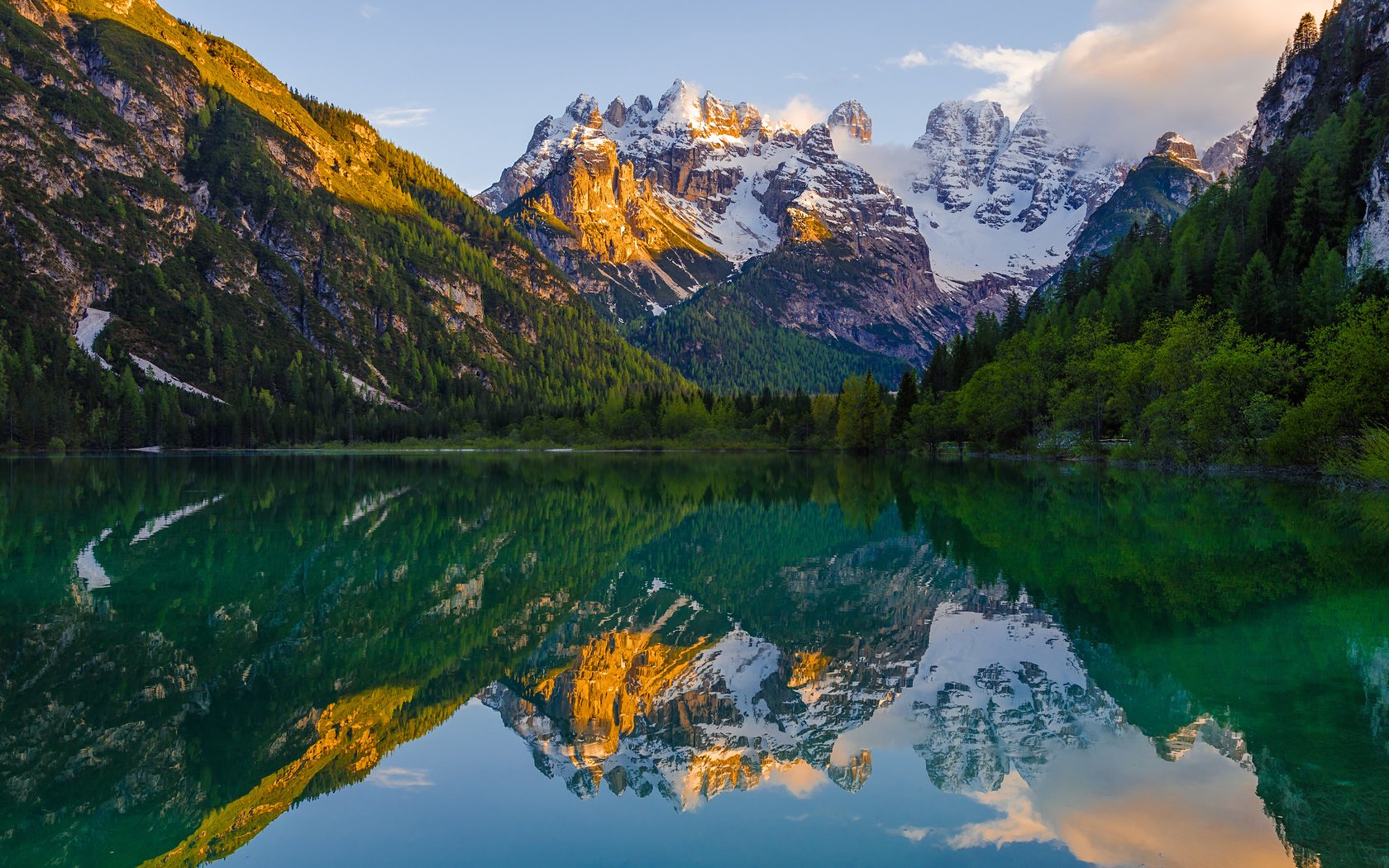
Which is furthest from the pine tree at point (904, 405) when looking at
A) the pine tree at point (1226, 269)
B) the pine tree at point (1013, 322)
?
the pine tree at point (1226, 269)

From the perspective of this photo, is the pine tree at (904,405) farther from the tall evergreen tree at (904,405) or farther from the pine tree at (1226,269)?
the pine tree at (1226,269)

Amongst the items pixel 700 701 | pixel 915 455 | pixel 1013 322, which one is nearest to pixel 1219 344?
pixel 915 455

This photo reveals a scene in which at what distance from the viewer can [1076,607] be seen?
1853 cm

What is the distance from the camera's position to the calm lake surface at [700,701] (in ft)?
28.8

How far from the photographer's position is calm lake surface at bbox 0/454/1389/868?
28.8ft

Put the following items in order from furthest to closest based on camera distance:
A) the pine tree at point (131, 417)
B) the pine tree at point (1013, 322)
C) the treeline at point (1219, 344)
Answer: the pine tree at point (131, 417) → the pine tree at point (1013, 322) → the treeline at point (1219, 344)

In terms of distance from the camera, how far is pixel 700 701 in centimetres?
1348

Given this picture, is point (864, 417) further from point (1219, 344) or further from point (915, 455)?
point (1219, 344)

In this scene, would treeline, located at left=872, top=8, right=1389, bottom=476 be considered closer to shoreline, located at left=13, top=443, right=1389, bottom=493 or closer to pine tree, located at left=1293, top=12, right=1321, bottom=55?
shoreline, located at left=13, top=443, right=1389, bottom=493

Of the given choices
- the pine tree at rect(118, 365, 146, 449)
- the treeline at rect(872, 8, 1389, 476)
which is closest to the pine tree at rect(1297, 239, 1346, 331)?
the treeline at rect(872, 8, 1389, 476)

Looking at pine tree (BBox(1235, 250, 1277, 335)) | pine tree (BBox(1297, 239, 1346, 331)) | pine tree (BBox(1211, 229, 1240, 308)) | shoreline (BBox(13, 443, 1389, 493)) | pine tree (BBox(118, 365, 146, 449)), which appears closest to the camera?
shoreline (BBox(13, 443, 1389, 493))

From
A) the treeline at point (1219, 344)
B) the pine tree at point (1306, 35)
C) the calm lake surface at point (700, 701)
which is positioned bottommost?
the calm lake surface at point (700, 701)

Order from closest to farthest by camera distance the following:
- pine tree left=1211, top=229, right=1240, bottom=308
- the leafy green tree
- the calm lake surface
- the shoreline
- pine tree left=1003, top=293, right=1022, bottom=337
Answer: the calm lake surface, the shoreline, pine tree left=1211, top=229, right=1240, bottom=308, pine tree left=1003, top=293, right=1022, bottom=337, the leafy green tree

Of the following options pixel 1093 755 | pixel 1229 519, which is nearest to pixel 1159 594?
pixel 1093 755
